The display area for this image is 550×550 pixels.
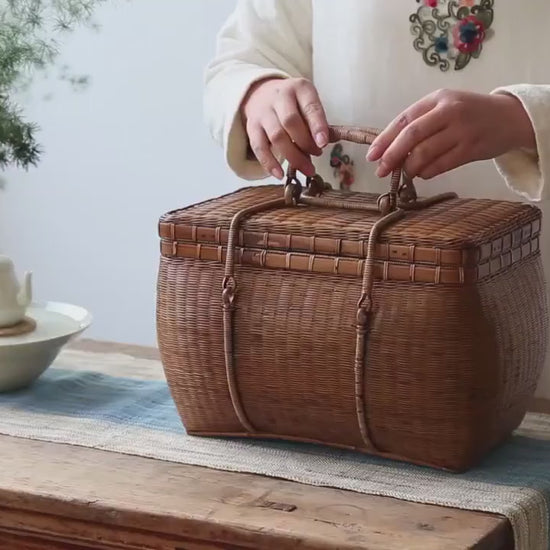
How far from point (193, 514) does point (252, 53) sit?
51cm

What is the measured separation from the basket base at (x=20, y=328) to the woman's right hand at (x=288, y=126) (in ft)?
0.94

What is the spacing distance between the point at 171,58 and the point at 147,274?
0.32 m

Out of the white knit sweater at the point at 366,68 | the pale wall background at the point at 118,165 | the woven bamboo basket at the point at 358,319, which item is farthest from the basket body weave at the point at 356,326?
the pale wall background at the point at 118,165

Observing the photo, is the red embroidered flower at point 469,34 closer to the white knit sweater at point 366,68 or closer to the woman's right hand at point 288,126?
the white knit sweater at point 366,68

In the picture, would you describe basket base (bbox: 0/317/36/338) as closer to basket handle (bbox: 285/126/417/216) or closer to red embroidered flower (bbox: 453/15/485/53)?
basket handle (bbox: 285/126/417/216)

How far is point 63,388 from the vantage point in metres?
1.14

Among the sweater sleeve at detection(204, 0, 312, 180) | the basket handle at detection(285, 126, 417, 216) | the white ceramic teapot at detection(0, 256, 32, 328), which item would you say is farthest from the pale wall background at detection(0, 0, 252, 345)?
the basket handle at detection(285, 126, 417, 216)

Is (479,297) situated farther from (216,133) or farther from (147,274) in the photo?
(147,274)

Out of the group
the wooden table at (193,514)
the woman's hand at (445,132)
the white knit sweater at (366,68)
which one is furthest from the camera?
the white knit sweater at (366,68)

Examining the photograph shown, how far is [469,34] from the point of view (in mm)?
1069

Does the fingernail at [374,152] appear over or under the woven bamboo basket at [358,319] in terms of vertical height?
over

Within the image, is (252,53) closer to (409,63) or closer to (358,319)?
(409,63)

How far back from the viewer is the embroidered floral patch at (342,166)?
1141 mm

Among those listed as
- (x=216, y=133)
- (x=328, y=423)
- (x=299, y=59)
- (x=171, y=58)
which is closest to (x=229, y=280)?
(x=328, y=423)
